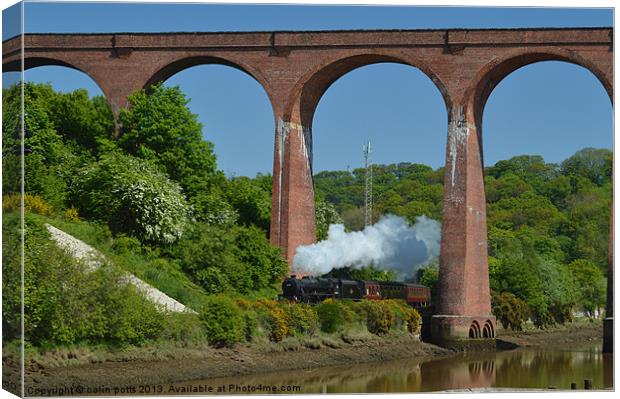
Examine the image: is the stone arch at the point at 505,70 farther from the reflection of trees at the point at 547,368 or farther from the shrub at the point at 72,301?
the shrub at the point at 72,301

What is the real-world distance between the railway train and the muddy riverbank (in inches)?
105

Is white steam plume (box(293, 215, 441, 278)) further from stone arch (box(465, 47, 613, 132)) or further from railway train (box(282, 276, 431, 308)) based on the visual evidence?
stone arch (box(465, 47, 613, 132))

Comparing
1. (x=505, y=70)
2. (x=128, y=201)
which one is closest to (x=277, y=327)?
(x=128, y=201)

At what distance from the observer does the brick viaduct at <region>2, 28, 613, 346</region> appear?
4088cm

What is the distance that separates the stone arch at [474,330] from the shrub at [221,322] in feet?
40.5

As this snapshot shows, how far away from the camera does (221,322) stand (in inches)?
1216

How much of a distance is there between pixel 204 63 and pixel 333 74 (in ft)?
A: 15.1

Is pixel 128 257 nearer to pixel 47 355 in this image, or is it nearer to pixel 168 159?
pixel 168 159

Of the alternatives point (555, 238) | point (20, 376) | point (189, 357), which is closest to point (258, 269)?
point (189, 357)

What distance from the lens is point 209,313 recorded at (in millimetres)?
30859

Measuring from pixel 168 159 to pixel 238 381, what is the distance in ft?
56.4

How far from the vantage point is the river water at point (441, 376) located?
25.4m

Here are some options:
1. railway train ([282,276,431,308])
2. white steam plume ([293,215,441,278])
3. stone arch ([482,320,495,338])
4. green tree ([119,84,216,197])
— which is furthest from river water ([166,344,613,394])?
green tree ([119,84,216,197])

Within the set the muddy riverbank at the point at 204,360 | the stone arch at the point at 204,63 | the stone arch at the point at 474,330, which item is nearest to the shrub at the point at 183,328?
the muddy riverbank at the point at 204,360
